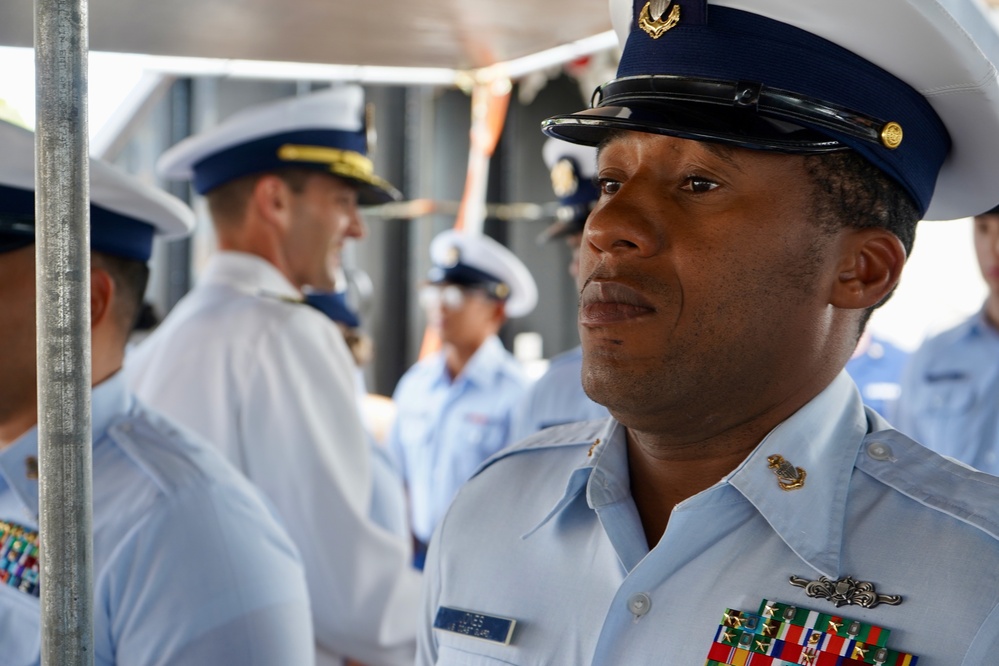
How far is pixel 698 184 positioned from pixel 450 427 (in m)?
4.08

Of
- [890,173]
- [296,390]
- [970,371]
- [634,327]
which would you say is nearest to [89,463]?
[634,327]

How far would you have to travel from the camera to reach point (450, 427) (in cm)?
535

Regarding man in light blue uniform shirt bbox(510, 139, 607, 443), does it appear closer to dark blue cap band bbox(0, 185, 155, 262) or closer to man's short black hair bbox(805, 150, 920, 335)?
dark blue cap band bbox(0, 185, 155, 262)

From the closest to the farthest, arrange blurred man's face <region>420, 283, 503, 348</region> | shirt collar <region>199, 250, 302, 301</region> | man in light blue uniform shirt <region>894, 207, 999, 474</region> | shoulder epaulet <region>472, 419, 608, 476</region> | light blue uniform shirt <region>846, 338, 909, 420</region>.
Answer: shoulder epaulet <region>472, 419, 608, 476</region>
shirt collar <region>199, 250, 302, 301</region>
man in light blue uniform shirt <region>894, 207, 999, 474</region>
light blue uniform shirt <region>846, 338, 909, 420</region>
blurred man's face <region>420, 283, 503, 348</region>

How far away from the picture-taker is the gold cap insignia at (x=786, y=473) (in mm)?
1325

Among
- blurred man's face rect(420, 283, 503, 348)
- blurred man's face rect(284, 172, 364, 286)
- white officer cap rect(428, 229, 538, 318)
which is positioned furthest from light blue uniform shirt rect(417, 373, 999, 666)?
white officer cap rect(428, 229, 538, 318)

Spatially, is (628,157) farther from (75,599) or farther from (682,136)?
(75,599)

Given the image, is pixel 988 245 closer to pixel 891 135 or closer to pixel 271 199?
pixel 271 199

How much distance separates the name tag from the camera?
1.42 metres

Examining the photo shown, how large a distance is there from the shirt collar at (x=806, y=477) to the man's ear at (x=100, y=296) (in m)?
0.97

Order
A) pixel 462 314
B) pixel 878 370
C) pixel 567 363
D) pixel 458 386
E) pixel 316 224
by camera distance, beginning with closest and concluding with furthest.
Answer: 1. pixel 316 224
2. pixel 567 363
3. pixel 878 370
4. pixel 458 386
5. pixel 462 314

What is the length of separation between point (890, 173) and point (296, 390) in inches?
66.0

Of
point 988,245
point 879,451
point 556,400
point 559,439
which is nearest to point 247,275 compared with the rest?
point 556,400

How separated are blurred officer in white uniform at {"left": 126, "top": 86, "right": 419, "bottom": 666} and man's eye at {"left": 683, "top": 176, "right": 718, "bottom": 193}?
58.9 inches
